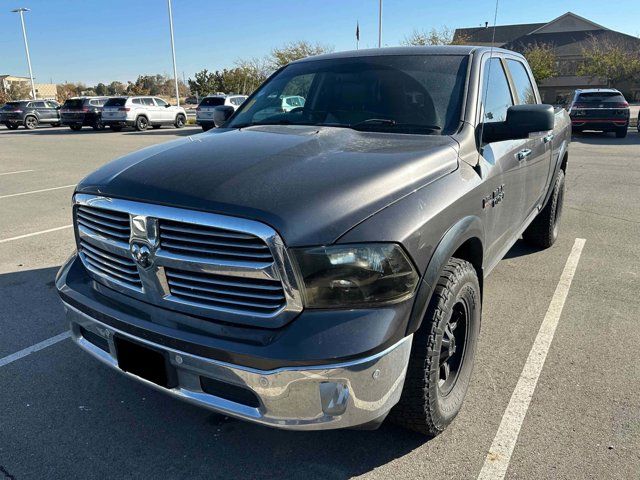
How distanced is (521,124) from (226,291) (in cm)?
188

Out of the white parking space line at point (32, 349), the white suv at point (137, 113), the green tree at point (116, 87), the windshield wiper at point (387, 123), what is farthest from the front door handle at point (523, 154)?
the green tree at point (116, 87)

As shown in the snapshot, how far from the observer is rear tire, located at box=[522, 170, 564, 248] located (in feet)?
17.4

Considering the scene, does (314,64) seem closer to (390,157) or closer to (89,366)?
(390,157)

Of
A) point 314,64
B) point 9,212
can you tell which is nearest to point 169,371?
point 314,64

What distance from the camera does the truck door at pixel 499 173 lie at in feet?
9.72

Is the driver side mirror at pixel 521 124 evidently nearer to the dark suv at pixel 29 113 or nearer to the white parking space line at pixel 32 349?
the white parking space line at pixel 32 349

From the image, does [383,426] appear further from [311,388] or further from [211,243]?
[211,243]

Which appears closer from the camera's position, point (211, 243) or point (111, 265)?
point (211, 243)

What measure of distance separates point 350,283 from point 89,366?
211 centimetres

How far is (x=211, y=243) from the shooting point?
6.48 feet

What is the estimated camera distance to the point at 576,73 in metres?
49.6

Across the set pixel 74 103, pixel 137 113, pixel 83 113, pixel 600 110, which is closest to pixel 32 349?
pixel 600 110

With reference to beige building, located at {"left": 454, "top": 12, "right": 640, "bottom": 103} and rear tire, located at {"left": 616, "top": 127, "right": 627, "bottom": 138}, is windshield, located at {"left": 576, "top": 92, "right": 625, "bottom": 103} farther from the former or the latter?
beige building, located at {"left": 454, "top": 12, "right": 640, "bottom": 103}

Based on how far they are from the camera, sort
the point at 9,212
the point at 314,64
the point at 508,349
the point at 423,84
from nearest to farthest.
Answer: the point at 423,84 < the point at 508,349 < the point at 314,64 < the point at 9,212
